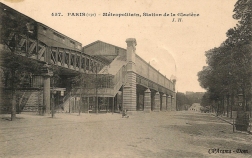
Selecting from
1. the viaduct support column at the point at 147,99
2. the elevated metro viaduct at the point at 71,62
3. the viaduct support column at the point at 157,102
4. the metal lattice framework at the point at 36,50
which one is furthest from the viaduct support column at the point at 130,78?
the viaduct support column at the point at 157,102

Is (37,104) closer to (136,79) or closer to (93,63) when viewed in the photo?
(93,63)

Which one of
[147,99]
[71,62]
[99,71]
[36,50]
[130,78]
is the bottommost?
[147,99]

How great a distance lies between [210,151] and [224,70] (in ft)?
68.1

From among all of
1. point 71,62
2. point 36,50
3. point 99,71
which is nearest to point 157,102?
point 99,71

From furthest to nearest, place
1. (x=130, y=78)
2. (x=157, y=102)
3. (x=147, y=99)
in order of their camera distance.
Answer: (x=157, y=102) → (x=147, y=99) → (x=130, y=78)

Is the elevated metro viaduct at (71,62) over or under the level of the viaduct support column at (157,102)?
over

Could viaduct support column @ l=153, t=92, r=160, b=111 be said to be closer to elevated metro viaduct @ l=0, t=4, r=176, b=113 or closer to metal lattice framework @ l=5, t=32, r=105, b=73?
elevated metro viaduct @ l=0, t=4, r=176, b=113

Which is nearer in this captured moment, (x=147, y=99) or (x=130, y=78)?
(x=130, y=78)

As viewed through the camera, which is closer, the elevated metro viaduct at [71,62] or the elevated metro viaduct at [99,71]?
the elevated metro viaduct at [71,62]

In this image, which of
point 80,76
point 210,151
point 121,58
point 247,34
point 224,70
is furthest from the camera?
point 121,58

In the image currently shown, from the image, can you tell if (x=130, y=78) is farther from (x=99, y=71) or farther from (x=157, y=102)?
(x=157, y=102)

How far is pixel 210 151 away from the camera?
10.2 metres

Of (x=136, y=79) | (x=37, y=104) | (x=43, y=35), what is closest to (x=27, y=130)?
(x=37, y=104)

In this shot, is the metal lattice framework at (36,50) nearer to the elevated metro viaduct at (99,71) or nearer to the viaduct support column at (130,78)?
the elevated metro viaduct at (99,71)
